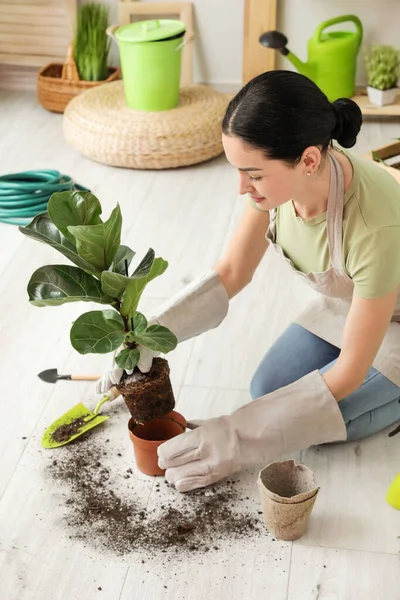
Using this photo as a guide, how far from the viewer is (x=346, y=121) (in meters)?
→ 1.64

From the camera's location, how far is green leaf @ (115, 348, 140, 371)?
68.7 inches

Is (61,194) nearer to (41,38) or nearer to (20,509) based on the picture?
(20,509)

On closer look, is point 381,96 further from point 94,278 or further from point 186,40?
point 94,278

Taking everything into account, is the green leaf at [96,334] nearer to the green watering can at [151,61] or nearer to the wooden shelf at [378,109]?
the green watering can at [151,61]

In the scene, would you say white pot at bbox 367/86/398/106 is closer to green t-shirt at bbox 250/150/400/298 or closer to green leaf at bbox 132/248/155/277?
green t-shirt at bbox 250/150/400/298

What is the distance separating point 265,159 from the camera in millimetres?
1603

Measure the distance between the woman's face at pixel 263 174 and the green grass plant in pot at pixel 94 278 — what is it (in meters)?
0.24

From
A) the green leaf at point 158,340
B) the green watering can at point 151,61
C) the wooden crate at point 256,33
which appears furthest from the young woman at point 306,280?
the wooden crate at point 256,33

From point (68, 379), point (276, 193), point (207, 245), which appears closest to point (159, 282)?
point (207, 245)

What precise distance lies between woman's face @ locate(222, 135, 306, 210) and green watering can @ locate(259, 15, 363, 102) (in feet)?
6.18

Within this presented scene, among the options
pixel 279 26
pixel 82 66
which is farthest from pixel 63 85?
pixel 279 26

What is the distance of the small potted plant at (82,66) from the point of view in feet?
12.2

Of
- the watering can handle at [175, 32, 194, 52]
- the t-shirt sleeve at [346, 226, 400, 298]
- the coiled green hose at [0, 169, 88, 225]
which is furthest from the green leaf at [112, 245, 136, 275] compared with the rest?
the watering can handle at [175, 32, 194, 52]

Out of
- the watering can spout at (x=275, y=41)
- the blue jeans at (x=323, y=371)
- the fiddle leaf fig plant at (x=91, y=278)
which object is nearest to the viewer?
the fiddle leaf fig plant at (x=91, y=278)
